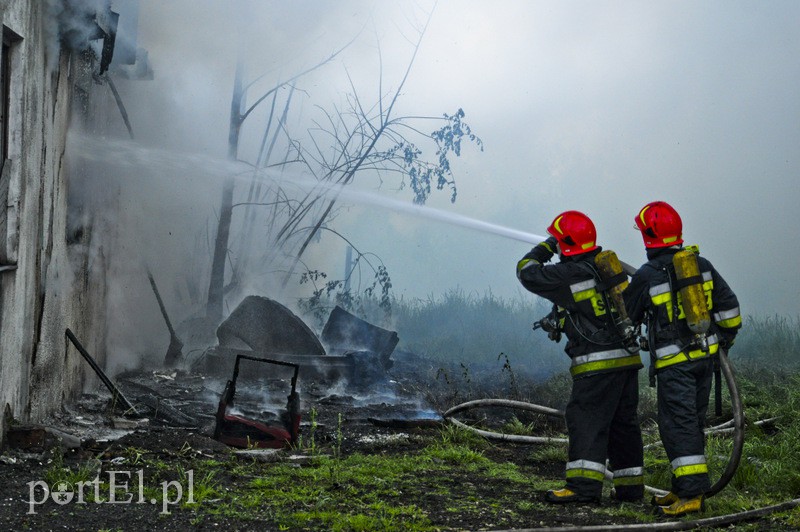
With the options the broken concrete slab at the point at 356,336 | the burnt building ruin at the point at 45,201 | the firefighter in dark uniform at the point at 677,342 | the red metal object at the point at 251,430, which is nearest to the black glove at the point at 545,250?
the firefighter in dark uniform at the point at 677,342

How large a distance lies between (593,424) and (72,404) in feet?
17.5

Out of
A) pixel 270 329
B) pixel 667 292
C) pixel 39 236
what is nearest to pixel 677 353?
pixel 667 292

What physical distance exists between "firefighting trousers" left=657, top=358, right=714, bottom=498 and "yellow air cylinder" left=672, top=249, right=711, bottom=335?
26cm

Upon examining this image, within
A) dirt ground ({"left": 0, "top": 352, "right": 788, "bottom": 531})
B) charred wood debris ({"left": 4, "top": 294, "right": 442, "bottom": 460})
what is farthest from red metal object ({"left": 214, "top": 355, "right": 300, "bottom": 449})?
dirt ground ({"left": 0, "top": 352, "right": 788, "bottom": 531})

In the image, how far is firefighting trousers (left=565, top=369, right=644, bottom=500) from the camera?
17.7 feet

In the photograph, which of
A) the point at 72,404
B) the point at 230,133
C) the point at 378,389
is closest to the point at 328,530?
the point at 72,404

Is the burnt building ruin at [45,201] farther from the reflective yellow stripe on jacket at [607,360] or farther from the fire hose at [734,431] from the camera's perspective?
the reflective yellow stripe on jacket at [607,360]

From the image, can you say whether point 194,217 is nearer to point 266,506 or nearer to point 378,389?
point 378,389

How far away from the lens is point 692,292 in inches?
201

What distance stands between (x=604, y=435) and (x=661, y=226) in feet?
4.58

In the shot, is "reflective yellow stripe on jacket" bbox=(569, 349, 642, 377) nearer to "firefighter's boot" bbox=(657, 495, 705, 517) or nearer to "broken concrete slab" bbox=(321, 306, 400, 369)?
"firefighter's boot" bbox=(657, 495, 705, 517)

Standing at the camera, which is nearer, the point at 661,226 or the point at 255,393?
the point at 661,226

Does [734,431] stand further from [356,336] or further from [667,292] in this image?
[356,336]

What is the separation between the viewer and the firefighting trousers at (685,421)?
16.4 feet
